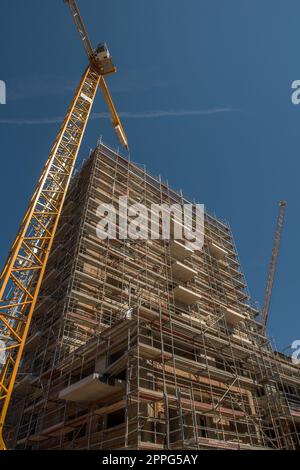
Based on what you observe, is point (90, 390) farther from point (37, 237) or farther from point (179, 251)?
point (179, 251)

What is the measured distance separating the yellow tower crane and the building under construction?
1536 millimetres

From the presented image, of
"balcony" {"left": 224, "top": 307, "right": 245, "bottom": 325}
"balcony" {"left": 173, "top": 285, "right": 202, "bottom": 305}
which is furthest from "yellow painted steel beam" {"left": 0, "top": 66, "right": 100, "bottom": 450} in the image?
"balcony" {"left": 224, "top": 307, "right": 245, "bottom": 325}

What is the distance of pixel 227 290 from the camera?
28.0 m

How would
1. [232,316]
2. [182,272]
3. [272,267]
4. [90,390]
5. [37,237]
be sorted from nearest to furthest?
[90,390] → [37,237] → [182,272] → [232,316] → [272,267]

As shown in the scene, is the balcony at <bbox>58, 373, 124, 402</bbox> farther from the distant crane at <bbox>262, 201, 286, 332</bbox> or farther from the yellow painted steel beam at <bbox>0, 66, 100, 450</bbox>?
the distant crane at <bbox>262, 201, 286, 332</bbox>

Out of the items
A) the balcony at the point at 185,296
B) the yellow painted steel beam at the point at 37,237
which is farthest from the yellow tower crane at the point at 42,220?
the balcony at the point at 185,296

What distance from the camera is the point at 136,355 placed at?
13680 mm

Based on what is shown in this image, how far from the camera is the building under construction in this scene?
13516 mm

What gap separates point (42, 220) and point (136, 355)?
15514 millimetres

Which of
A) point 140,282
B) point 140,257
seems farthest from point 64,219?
point 140,282

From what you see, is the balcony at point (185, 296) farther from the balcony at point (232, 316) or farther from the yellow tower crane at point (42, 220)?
the yellow tower crane at point (42, 220)

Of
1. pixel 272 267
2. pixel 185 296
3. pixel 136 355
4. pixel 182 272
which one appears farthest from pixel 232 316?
pixel 272 267

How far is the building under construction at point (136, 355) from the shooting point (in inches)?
532

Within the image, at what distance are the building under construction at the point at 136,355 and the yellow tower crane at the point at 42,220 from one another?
1.54m
